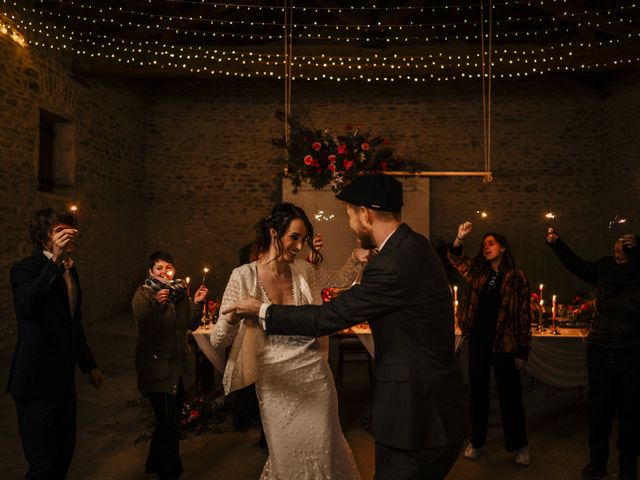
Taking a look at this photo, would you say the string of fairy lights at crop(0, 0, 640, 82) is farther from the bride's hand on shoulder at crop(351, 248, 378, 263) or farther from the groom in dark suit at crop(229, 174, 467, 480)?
the groom in dark suit at crop(229, 174, 467, 480)

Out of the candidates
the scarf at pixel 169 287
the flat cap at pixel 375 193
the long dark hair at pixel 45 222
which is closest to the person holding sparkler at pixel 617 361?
the flat cap at pixel 375 193

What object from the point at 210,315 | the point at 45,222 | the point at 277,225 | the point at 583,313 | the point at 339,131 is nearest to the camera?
the point at 45,222

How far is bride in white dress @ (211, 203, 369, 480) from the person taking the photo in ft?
8.60

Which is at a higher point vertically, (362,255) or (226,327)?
(362,255)

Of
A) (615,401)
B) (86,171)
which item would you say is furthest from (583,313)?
(86,171)

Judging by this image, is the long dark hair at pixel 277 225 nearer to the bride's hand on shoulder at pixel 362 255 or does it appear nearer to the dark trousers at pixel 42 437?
the bride's hand on shoulder at pixel 362 255

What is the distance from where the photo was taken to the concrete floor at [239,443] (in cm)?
367

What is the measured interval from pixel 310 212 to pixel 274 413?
24.1ft

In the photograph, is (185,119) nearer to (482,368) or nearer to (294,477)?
(482,368)

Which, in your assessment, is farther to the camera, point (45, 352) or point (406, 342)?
point (45, 352)

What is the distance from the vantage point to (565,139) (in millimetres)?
10469

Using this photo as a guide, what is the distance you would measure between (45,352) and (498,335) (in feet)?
9.33

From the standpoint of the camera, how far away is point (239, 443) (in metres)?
4.19

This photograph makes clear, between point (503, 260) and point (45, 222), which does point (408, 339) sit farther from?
point (503, 260)
